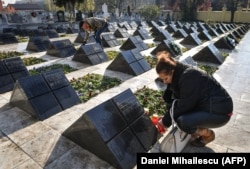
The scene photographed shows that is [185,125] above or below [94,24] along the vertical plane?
below

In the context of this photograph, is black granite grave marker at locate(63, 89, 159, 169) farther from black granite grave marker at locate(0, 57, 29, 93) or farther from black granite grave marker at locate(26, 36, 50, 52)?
black granite grave marker at locate(26, 36, 50, 52)

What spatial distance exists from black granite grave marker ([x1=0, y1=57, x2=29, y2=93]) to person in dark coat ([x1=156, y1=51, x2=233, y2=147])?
5308mm

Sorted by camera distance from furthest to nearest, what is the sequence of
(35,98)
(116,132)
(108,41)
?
(108,41) < (35,98) < (116,132)

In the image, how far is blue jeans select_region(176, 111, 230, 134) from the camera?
3.30 m

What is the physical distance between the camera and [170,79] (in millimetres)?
3322

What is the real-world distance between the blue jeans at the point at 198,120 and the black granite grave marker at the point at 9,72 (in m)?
5.53

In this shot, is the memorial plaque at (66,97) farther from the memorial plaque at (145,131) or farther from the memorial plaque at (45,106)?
the memorial plaque at (145,131)

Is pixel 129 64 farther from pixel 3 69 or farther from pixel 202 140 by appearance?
pixel 202 140

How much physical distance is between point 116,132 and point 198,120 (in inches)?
51.6

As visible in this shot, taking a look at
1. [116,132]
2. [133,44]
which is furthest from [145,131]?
[133,44]

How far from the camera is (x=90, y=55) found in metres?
10.0

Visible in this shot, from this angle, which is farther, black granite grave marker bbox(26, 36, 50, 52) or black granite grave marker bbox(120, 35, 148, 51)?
black granite grave marker bbox(120, 35, 148, 51)

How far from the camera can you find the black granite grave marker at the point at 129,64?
8.45 metres

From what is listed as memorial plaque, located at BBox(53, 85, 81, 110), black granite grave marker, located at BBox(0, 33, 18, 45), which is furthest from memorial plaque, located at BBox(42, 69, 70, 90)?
Result: black granite grave marker, located at BBox(0, 33, 18, 45)
